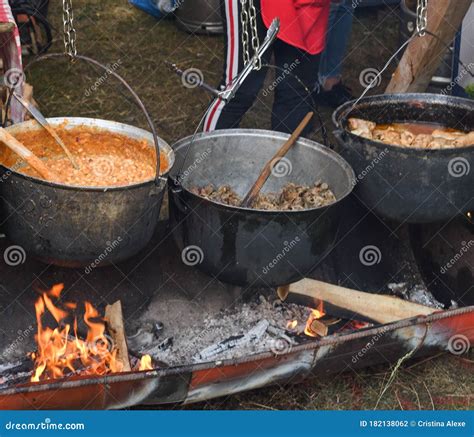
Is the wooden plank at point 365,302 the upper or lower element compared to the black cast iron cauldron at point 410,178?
lower

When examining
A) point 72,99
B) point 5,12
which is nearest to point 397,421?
point 5,12

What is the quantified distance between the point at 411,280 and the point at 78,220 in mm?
2555

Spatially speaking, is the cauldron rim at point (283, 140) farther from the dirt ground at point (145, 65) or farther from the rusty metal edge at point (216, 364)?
the dirt ground at point (145, 65)

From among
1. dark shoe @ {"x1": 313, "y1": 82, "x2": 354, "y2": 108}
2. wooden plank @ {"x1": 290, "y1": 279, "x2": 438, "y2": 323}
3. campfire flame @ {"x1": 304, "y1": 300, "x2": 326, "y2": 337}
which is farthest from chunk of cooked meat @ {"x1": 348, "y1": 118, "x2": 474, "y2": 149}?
dark shoe @ {"x1": 313, "y1": 82, "x2": 354, "y2": 108}

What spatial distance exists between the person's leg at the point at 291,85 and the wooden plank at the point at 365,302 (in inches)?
64.6

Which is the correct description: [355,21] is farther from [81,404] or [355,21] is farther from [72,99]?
[81,404]

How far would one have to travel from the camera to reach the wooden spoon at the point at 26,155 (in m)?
4.29

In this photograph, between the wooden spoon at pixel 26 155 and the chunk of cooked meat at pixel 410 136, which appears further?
the chunk of cooked meat at pixel 410 136

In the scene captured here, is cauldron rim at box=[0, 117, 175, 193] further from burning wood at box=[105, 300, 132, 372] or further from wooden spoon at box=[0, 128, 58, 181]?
burning wood at box=[105, 300, 132, 372]

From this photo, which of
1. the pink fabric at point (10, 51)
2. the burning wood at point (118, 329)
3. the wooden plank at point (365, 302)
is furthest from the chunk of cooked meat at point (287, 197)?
the pink fabric at point (10, 51)

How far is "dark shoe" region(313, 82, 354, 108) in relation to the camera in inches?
313

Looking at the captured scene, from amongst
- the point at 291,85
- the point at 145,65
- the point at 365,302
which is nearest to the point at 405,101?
the point at 291,85

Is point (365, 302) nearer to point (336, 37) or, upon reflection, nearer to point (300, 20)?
point (300, 20)

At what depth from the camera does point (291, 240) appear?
450 centimetres
